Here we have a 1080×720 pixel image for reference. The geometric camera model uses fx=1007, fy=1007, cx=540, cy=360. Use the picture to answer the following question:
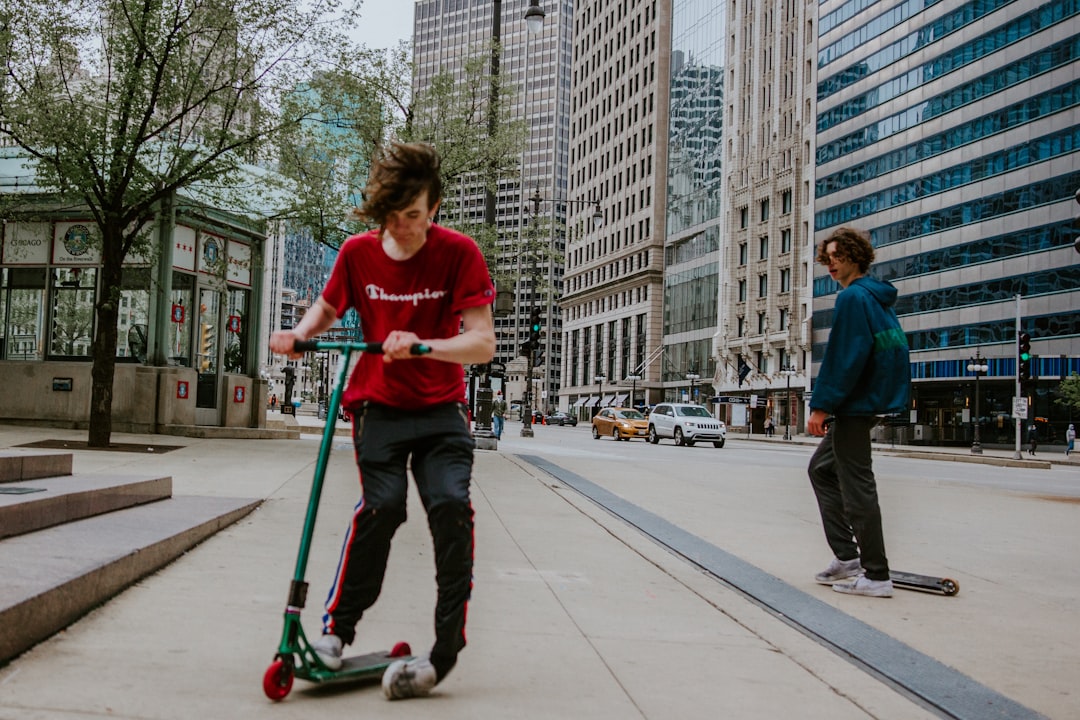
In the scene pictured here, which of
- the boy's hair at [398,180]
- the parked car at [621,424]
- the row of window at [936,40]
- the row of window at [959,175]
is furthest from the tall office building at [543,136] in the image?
the boy's hair at [398,180]

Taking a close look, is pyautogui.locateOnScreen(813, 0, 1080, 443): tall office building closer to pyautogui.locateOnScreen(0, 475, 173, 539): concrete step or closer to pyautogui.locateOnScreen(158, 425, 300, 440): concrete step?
pyautogui.locateOnScreen(158, 425, 300, 440): concrete step

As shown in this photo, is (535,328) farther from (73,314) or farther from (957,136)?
(957,136)

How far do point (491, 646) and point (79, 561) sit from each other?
5.66ft

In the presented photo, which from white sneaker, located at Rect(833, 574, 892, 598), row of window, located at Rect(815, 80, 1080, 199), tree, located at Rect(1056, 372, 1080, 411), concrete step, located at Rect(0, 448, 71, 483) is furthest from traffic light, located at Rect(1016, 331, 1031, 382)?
concrete step, located at Rect(0, 448, 71, 483)

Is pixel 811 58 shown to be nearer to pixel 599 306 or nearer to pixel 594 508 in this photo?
pixel 599 306

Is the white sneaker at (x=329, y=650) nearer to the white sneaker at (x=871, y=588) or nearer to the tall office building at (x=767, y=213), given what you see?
the white sneaker at (x=871, y=588)

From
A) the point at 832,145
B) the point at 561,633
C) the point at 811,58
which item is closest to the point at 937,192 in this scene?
the point at 832,145

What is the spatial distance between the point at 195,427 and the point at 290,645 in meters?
16.3

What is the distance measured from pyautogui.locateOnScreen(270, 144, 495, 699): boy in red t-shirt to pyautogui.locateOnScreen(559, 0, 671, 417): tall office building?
86.6 meters

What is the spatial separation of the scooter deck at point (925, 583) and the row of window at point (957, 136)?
171 feet

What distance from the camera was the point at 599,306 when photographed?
11475 centimetres

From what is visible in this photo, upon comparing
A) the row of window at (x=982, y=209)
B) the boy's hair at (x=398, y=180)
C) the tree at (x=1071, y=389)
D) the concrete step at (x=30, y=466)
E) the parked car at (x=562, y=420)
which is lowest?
the parked car at (x=562, y=420)

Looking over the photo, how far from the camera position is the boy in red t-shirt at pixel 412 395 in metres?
3.17

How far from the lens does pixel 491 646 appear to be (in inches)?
156
